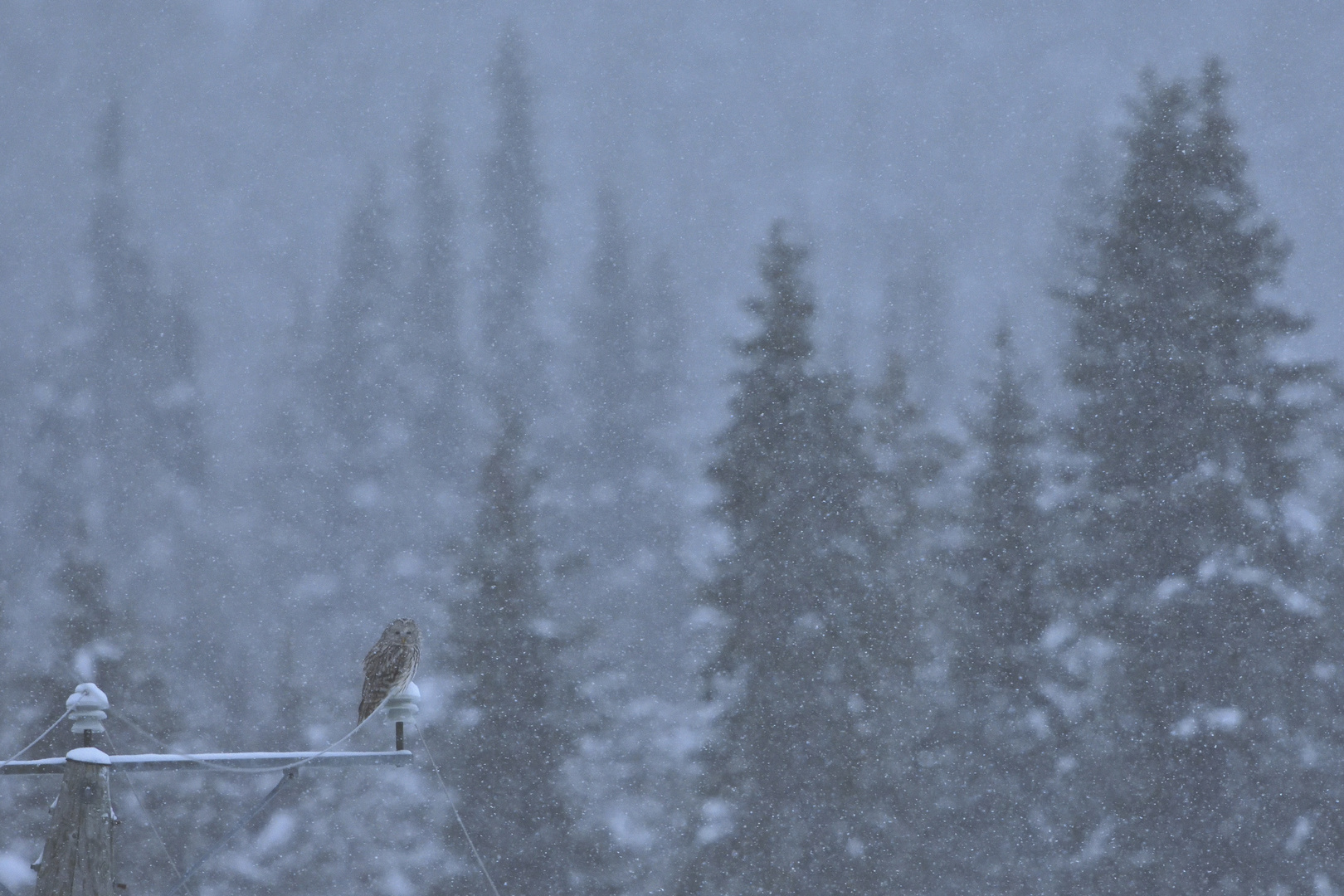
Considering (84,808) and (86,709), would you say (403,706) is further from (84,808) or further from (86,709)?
(84,808)

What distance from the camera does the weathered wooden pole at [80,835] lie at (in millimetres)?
8234

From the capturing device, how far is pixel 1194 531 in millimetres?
20047

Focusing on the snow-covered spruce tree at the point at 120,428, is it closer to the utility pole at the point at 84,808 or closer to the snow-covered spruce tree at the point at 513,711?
the snow-covered spruce tree at the point at 513,711

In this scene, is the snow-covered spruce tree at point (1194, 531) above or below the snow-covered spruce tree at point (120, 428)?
below

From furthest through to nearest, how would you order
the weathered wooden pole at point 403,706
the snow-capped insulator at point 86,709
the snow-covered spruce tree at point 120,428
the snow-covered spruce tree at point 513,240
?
the snow-covered spruce tree at point 513,240 < the snow-covered spruce tree at point 120,428 < the weathered wooden pole at point 403,706 < the snow-capped insulator at point 86,709

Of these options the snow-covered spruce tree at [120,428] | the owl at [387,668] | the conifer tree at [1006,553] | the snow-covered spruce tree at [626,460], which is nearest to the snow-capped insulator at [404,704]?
the owl at [387,668]

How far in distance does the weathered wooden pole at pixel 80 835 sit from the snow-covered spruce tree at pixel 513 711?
12.0 meters

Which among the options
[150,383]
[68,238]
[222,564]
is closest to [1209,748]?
[222,564]

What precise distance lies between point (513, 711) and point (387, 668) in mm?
9965

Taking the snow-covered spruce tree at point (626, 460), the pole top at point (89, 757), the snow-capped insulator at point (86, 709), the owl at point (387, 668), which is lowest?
the pole top at point (89, 757)

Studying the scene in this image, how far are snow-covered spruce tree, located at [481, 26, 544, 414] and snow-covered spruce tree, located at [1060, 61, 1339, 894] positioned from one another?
21.0 meters

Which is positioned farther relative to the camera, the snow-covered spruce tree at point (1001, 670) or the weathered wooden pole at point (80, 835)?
the snow-covered spruce tree at point (1001, 670)

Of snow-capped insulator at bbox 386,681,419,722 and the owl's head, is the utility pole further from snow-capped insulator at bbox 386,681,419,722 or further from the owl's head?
the owl's head

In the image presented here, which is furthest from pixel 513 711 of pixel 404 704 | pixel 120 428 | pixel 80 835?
pixel 120 428
